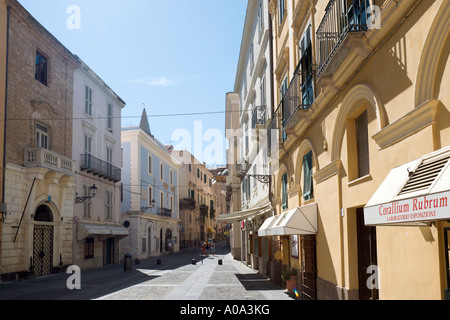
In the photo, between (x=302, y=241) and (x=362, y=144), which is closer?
(x=362, y=144)

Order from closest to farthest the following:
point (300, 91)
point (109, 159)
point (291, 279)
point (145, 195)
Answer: point (300, 91)
point (291, 279)
point (109, 159)
point (145, 195)

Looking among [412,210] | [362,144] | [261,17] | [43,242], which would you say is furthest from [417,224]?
[43,242]

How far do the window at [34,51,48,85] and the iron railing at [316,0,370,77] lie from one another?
17.0 meters

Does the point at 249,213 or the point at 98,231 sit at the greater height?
the point at 249,213

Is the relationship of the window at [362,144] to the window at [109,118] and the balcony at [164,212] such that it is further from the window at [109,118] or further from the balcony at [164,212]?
the balcony at [164,212]

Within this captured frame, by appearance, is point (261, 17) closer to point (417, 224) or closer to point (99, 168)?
point (99, 168)

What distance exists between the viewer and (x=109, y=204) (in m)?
31.9

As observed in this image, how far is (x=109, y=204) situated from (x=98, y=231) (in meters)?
4.27

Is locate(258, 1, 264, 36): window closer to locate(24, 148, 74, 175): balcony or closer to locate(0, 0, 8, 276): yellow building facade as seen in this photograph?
locate(0, 0, 8, 276): yellow building facade

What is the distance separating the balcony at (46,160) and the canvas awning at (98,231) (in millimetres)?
4012

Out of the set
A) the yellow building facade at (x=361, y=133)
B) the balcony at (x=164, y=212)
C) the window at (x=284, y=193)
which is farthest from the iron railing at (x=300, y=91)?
the balcony at (x=164, y=212)

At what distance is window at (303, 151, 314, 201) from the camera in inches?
499

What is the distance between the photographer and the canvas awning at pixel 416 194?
4172mm
